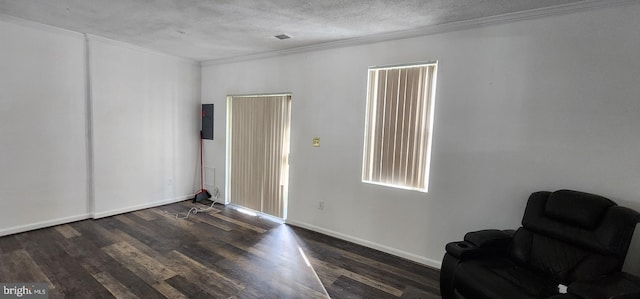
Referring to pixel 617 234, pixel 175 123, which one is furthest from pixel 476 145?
pixel 175 123

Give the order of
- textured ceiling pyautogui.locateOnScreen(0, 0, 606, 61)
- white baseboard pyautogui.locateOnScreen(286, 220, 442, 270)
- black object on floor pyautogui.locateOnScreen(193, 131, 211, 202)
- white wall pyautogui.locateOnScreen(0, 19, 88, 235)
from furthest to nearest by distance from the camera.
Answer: black object on floor pyautogui.locateOnScreen(193, 131, 211, 202), white wall pyautogui.locateOnScreen(0, 19, 88, 235), white baseboard pyautogui.locateOnScreen(286, 220, 442, 270), textured ceiling pyautogui.locateOnScreen(0, 0, 606, 61)

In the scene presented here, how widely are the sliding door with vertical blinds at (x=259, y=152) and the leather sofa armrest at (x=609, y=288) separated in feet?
10.6

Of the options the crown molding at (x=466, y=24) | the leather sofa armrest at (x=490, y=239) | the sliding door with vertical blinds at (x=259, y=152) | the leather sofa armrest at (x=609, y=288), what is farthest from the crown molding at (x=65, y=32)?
the leather sofa armrest at (x=609, y=288)

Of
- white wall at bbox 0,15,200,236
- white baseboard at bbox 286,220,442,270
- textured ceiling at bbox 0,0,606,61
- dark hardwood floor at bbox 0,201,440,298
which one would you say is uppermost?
textured ceiling at bbox 0,0,606,61

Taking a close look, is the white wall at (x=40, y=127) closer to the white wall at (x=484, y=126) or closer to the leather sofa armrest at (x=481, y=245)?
the white wall at (x=484, y=126)

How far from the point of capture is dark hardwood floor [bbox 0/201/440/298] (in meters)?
2.44

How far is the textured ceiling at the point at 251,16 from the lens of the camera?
7.83 feet

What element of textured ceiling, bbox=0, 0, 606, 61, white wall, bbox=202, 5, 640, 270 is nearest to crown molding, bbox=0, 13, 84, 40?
textured ceiling, bbox=0, 0, 606, 61

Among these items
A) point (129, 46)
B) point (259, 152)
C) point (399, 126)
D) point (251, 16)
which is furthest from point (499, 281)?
point (129, 46)

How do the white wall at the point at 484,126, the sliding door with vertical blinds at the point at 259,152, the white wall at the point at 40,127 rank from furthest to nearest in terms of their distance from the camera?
the sliding door with vertical blinds at the point at 259,152 → the white wall at the point at 40,127 → the white wall at the point at 484,126

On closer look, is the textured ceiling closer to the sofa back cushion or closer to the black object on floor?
the sofa back cushion

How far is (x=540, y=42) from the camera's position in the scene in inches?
93.6

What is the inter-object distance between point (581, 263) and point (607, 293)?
1.67ft

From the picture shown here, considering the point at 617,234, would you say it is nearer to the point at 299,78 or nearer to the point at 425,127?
the point at 425,127
